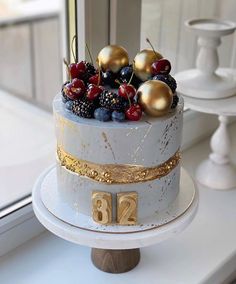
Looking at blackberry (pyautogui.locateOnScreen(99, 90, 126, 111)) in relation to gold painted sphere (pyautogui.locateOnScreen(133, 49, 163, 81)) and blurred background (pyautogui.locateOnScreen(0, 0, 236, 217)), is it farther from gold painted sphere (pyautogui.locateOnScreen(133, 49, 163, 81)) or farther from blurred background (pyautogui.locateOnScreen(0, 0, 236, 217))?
blurred background (pyautogui.locateOnScreen(0, 0, 236, 217))

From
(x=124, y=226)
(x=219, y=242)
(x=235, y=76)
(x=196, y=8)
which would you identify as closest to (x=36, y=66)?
(x=196, y=8)

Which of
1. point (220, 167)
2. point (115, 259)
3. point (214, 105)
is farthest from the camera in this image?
point (220, 167)

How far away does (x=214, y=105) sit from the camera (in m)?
0.89

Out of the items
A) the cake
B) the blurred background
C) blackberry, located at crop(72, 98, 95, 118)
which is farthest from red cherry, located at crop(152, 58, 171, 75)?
the blurred background

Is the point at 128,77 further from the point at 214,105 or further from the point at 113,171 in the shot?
the point at 214,105

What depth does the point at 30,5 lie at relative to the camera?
7.72 feet

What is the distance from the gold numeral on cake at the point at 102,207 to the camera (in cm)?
63

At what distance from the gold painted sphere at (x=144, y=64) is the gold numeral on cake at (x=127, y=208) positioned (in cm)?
15

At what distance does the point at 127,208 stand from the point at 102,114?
122mm

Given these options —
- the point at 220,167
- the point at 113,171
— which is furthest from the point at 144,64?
the point at 220,167

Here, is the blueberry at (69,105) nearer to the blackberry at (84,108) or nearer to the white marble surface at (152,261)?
the blackberry at (84,108)

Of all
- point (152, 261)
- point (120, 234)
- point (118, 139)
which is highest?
point (118, 139)

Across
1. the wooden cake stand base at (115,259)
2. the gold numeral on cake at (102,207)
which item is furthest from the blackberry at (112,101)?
the wooden cake stand base at (115,259)

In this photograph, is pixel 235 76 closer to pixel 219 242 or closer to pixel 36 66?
pixel 219 242
